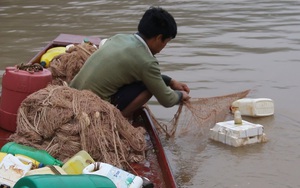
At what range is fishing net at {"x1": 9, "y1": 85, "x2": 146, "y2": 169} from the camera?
4.63 m

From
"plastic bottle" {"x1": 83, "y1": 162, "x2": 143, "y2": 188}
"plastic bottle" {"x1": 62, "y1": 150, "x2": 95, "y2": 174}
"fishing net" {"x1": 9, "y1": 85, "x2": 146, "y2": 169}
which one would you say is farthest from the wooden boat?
"plastic bottle" {"x1": 62, "y1": 150, "x2": 95, "y2": 174}

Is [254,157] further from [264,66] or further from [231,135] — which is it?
[264,66]

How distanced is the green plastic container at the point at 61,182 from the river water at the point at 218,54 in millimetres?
2059

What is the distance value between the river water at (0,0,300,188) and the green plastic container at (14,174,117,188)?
206cm

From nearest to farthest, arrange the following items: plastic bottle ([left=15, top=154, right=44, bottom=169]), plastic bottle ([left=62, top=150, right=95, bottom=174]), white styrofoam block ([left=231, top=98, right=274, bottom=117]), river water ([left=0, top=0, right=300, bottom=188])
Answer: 1. plastic bottle ([left=62, top=150, right=95, bottom=174])
2. plastic bottle ([left=15, top=154, right=44, bottom=169])
3. river water ([left=0, top=0, right=300, bottom=188])
4. white styrofoam block ([left=231, top=98, right=274, bottom=117])

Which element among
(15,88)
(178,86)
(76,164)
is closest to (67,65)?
(15,88)

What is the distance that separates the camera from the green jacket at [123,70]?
5.24 m

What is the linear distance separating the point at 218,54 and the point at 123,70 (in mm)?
4489

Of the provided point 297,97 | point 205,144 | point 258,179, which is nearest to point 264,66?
point 297,97

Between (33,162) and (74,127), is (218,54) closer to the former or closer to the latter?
(74,127)

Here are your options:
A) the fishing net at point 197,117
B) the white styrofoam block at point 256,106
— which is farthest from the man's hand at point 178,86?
the white styrofoam block at point 256,106

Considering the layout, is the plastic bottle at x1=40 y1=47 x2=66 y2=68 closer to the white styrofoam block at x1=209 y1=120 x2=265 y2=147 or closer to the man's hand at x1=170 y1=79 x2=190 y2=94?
the man's hand at x1=170 y1=79 x2=190 y2=94

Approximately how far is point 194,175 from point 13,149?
60.4 inches

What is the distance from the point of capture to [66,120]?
15.3 feet
